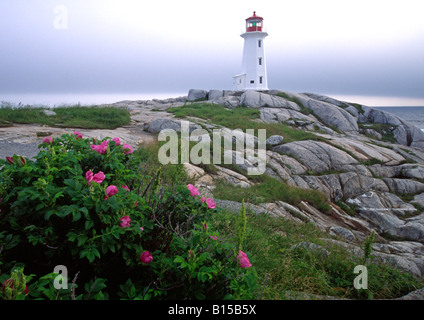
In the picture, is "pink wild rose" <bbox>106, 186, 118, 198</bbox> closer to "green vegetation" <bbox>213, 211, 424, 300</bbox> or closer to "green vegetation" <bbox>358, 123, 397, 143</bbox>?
"green vegetation" <bbox>213, 211, 424, 300</bbox>

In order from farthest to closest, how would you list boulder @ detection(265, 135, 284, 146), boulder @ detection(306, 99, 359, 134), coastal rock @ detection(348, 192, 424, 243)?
1. boulder @ detection(306, 99, 359, 134)
2. boulder @ detection(265, 135, 284, 146)
3. coastal rock @ detection(348, 192, 424, 243)

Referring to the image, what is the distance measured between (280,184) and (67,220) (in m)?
9.80

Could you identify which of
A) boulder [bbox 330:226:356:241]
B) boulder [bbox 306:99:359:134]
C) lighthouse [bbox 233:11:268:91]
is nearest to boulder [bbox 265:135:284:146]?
boulder [bbox 330:226:356:241]

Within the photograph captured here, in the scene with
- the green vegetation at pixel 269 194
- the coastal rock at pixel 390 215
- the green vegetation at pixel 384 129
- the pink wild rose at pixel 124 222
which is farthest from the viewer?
the green vegetation at pixel 384 129

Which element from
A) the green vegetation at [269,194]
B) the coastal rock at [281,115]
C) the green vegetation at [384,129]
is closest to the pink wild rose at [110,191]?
the green vegetation at [269,194]

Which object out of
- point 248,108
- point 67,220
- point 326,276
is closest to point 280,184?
point 326,276

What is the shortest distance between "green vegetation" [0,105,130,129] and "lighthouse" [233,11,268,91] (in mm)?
24664

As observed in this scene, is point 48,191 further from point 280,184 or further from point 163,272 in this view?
point 280,184

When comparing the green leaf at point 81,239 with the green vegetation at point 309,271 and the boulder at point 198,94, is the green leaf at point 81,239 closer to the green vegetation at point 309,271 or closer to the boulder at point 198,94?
the green vegetation at point 309,271

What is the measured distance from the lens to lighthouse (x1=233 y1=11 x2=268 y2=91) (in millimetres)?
39469

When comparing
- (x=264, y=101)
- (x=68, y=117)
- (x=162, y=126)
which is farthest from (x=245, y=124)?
(x=68, y=117)

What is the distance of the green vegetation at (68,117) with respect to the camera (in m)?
14.6

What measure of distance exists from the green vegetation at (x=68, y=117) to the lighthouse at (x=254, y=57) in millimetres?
24664
